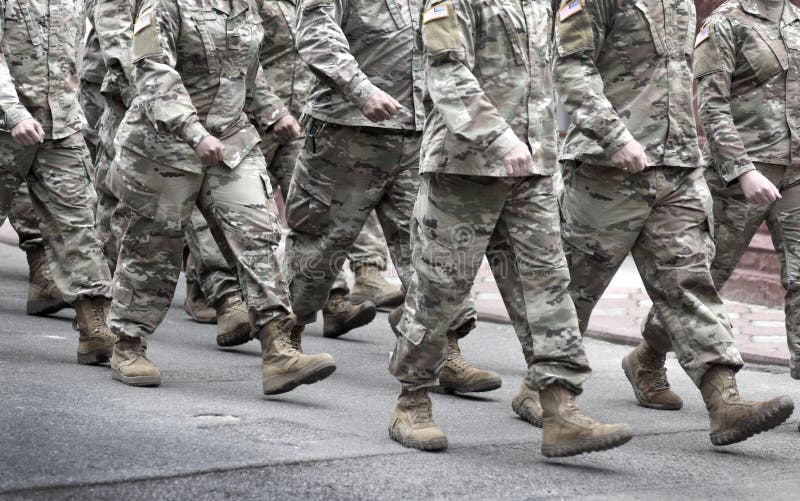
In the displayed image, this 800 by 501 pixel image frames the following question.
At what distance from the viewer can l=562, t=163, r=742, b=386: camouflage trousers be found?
511cm

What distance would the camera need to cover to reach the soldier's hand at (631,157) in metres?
4.92

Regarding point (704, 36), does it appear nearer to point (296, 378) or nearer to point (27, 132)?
point (296, 378)

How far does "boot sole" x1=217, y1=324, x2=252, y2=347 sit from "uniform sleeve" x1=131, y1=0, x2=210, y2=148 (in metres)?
1.72

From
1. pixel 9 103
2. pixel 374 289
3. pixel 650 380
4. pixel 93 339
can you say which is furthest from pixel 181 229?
pixel 374 289

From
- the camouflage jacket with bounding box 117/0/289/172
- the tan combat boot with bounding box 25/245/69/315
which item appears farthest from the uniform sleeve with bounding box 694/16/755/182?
the tan combat boot with bounding box 25/245/69/315

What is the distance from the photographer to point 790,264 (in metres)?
5.90

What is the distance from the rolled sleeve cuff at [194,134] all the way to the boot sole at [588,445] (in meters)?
1.90

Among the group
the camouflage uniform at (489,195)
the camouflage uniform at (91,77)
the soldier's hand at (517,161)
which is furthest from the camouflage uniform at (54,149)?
the soldier's hand at (517,161)

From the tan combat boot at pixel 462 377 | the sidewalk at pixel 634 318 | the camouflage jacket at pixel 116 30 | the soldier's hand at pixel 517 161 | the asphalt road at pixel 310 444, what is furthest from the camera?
the sidewalk at pixel 634 318

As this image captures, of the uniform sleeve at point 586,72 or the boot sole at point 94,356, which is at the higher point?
the uniform sleeve at point 586,72

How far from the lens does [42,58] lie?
7023mm

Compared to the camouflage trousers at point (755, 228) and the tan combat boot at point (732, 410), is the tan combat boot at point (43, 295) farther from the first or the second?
the tan combat boot at point (732, 410)

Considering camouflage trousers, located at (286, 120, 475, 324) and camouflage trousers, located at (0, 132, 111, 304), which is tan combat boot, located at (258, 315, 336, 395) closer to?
camouflage trousers, located at (286, 120, 475, 324)

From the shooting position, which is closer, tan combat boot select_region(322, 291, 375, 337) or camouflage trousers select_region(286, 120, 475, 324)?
camouflage trousers select_region(286, 120, 475, 324)
